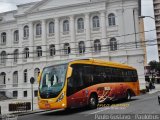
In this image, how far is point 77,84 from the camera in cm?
1798

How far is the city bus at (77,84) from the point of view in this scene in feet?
56.0

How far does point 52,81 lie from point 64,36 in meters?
32.4

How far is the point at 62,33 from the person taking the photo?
4975 centimetres

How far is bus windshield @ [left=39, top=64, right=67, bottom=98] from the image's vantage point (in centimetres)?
1716

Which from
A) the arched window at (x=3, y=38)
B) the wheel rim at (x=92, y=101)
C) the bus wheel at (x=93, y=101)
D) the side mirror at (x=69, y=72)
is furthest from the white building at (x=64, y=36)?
the side mirror at (x=69, y=72)

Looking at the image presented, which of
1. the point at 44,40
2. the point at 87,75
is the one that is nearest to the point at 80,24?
the point at 44,40

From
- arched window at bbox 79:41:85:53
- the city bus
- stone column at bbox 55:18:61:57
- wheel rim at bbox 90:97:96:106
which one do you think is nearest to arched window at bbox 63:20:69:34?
stone column at bbox 55:18:61:57

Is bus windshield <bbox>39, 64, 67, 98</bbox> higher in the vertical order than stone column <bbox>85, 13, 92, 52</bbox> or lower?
lower

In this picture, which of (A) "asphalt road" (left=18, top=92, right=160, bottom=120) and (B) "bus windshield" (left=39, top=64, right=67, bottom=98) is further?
(B) "bus windshield" (left=39, top=64, right=67, bottom=98)

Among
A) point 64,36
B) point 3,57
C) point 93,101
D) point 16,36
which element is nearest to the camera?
point 93,101

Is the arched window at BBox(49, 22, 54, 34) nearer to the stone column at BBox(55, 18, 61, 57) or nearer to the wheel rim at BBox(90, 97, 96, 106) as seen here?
the stone column at BBox(55, 18, 61, 57)

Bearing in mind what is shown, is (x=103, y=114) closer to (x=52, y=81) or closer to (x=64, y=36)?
→ (x=52, y=81)

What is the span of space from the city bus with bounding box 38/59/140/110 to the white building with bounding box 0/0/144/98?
2324 centimetres

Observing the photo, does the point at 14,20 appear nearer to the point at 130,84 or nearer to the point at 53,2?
the point at 53,2
